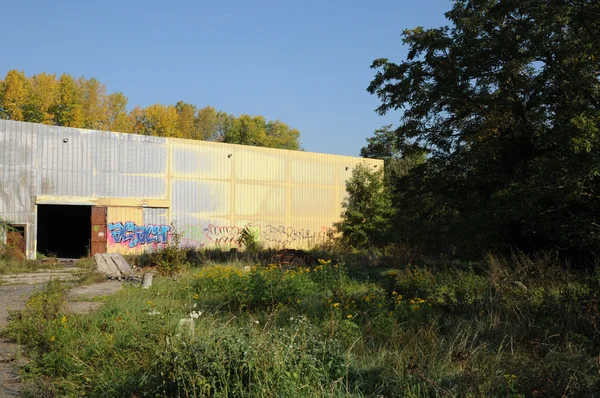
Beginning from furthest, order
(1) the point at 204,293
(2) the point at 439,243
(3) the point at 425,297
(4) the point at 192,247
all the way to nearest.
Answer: (4) the point at 192,247
(2) the point at 439,243
(1) the point at 204,293
(3) the point at 425,297

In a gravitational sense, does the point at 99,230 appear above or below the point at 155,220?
below

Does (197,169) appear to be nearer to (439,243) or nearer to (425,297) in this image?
(439,243)

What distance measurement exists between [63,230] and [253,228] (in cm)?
1452

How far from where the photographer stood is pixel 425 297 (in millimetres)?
9164

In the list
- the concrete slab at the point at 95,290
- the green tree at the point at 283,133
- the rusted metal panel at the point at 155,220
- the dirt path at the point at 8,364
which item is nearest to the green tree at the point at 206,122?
the green tree at the point at 283,133

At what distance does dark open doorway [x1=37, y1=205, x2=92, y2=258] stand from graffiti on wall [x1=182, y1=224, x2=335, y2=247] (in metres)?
8.31

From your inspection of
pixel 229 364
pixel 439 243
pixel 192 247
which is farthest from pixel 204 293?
pixel 192 247

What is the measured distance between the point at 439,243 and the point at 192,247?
1350 centimetres

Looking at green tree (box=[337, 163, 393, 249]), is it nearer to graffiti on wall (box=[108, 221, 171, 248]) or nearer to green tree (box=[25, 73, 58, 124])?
graffiti on wall (box=[108, 221, 171, 248])

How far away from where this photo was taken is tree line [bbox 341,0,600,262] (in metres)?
13.1

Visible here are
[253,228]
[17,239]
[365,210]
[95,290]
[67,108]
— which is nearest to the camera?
[95,290]

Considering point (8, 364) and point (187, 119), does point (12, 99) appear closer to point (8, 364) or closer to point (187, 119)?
point (187, 119)

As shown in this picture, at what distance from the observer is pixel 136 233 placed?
1011 inches

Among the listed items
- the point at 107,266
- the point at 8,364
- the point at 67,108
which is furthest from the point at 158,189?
the point at 67,108
